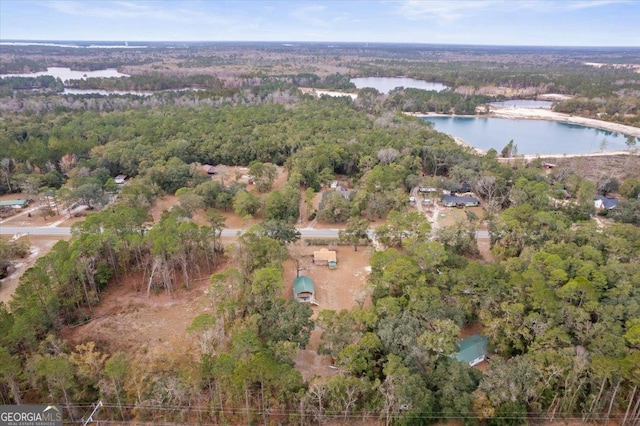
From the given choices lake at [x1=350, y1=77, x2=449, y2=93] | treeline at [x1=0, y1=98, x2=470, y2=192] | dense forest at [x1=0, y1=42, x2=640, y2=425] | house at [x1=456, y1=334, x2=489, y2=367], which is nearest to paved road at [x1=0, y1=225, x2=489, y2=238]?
dense forest at [x1=0, y1=42, x2=640, y2=425]

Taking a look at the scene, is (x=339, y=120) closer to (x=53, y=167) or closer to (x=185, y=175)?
(x=185, y=175)

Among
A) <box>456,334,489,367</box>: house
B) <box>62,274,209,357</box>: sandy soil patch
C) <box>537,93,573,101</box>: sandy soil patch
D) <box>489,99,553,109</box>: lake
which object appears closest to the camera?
<box>456,334,489,367</box>: house

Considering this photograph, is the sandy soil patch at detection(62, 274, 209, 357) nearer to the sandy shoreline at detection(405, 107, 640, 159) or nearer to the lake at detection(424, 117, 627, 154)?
the lake at detection(424, 117, 627, 154)

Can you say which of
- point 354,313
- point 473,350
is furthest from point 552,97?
point 354,313

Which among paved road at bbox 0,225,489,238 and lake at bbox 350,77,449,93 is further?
lake at bbox 350,77,449,93

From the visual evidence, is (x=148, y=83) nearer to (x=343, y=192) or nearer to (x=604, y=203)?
(x=343, y=192)

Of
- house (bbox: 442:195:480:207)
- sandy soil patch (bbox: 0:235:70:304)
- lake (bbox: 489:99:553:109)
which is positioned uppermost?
lake (bbox: 489:99:553:109)

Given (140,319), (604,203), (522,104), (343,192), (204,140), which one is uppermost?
(522,104)
